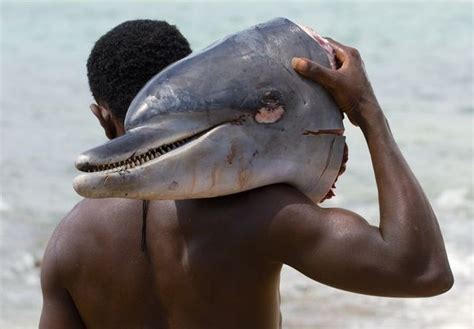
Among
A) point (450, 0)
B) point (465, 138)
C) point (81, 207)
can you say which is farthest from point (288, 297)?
point (450, 0)

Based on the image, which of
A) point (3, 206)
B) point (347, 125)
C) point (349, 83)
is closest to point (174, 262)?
point (349, 83)

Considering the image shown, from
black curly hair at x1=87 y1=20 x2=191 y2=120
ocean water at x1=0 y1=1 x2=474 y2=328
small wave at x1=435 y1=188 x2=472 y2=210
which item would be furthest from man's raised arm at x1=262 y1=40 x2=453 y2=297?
small wave at x1=435 y1=188 x2=472 y2=210

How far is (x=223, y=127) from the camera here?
2186 millimetres

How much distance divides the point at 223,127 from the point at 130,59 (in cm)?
39

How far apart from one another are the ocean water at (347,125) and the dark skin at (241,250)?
3.67 meters

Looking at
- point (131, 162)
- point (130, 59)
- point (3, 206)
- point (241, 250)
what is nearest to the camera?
point (131, 162)

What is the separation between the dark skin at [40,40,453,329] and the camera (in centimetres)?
217

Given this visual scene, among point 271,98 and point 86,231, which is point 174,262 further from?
point 271,98

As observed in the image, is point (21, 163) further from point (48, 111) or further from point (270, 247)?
point (270, 247)

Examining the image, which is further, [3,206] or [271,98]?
[3,206]

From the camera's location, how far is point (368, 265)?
2.16 m

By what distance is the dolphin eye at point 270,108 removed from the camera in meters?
2.21

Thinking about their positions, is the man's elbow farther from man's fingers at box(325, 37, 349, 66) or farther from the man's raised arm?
man's fingers at box(325, 37, 349, 66)

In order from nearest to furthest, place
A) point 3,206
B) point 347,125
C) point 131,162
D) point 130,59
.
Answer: point 131,162 → point 130,59 → point 3,206 → point 347,125
